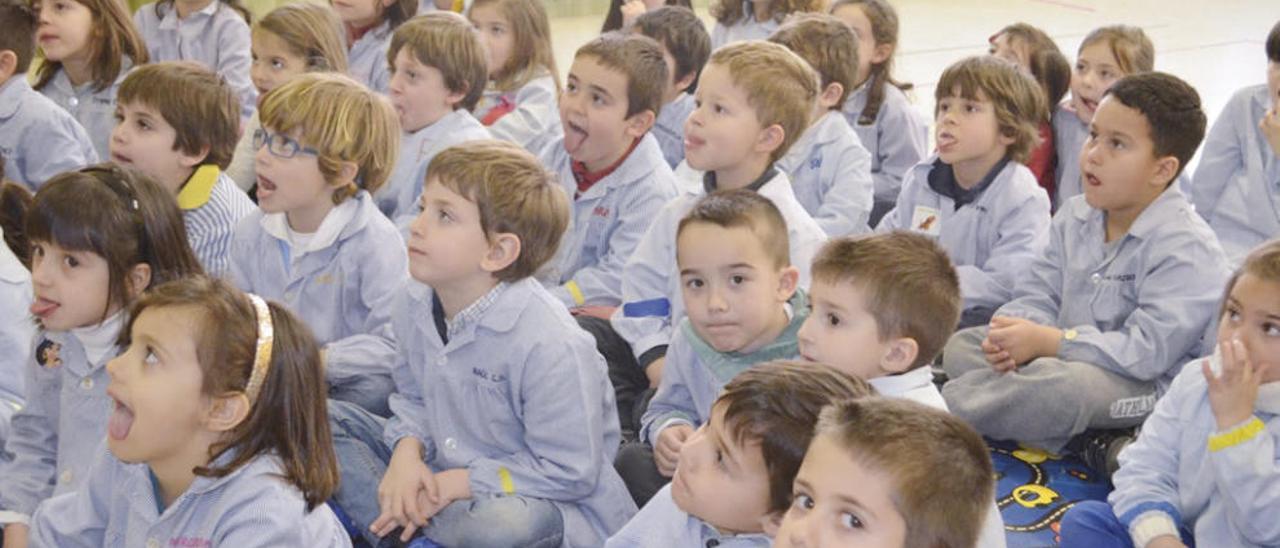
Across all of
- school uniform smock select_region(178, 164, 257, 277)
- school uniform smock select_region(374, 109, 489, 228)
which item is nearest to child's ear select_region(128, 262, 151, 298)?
school uniform smock select_region(178, 164, 257, 277)

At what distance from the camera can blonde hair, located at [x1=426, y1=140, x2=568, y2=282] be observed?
8.09 feet

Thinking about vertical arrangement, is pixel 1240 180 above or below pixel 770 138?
below

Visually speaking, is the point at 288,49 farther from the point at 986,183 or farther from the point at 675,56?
the point at 986,183

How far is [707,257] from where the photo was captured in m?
2.43

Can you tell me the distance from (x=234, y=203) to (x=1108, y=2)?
8008 mm

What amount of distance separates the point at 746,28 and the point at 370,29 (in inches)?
50.9

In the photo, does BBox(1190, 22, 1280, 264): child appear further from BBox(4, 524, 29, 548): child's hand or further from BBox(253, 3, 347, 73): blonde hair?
BBox(4, 524, 29, 548): child's hand

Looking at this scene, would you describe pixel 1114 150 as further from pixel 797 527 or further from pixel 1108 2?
pixel 1108 2

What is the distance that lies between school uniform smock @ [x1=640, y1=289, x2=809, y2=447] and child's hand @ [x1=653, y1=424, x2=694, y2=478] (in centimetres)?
3

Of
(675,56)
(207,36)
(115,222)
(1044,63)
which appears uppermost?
(115,222)

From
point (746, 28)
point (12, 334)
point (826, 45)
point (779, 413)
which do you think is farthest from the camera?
point (746, 28)

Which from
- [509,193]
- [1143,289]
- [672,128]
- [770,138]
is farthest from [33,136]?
[1143,289]

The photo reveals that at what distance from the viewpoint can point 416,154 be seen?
3.72 m

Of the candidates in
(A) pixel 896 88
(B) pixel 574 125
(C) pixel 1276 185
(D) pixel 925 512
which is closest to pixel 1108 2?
(A) pixel 896 88
